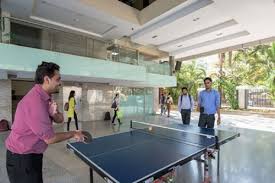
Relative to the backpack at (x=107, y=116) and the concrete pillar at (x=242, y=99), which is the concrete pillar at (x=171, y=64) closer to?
the backpack at (x=107, y=116)

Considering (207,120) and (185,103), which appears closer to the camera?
(207,120)

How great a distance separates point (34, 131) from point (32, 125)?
5 cm

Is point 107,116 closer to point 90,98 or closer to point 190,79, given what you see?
point 90,98

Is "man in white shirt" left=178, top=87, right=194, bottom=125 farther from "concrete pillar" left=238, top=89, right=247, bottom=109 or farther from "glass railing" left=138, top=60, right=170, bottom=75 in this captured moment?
"concrete pillar" left=238, top=89, right=247, bottom=109

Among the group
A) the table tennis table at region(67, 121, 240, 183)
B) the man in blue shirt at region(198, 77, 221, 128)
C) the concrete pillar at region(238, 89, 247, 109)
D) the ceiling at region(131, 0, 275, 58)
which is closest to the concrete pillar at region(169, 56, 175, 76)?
the ceiling at region(131, 0, 275, 58)

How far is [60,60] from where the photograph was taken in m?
7.41

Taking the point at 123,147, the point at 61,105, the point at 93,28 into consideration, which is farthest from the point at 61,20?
the point at 123,147

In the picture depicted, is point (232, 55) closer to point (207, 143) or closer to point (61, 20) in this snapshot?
point (61, 20)

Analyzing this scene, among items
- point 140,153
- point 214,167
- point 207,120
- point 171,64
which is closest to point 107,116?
point 171,64

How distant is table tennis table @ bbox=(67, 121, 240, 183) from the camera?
6.11ft

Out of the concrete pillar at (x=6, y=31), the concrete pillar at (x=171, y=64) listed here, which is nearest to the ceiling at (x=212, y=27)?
the concrete pillar at (x=171, y=64)

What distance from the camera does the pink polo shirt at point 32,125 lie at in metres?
1.63

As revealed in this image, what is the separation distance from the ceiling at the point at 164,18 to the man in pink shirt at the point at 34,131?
637cm

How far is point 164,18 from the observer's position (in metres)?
9.35
